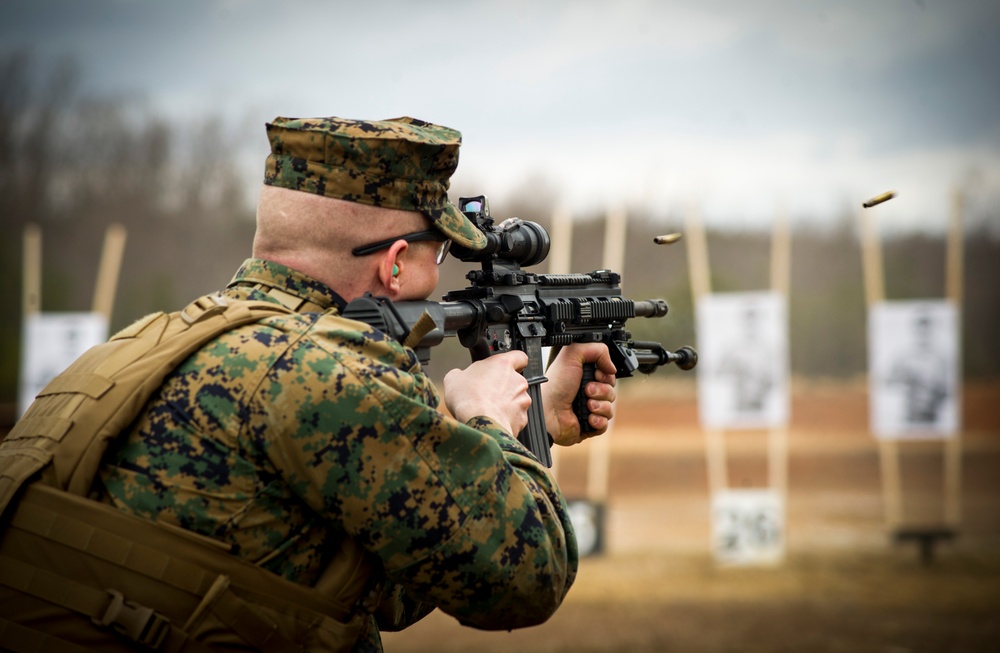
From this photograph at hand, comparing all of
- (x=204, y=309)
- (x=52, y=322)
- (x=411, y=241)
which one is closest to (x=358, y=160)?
(x=411, y=241)

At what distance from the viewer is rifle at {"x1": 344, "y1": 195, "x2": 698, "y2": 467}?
2.73 m

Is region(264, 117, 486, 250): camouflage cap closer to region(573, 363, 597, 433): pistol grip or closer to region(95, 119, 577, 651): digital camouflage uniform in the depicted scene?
region(95, 119, 577, 651): digital camouflage uniform

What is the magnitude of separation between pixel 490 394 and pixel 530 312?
65 cm

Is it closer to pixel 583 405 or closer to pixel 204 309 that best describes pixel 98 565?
pixel 204 309

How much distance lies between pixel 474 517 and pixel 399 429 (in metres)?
0.22

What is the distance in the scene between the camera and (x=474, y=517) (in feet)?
6.18

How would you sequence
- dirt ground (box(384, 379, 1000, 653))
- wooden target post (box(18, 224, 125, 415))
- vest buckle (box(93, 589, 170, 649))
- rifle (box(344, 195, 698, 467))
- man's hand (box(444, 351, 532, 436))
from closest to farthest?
vest buckle (box(93, 589, 170, 649)) < man's hand (box(444, 351, 532, 436)) < rifle (box(344, 195, 698, 467)) < dirt ground (box(384, 379, 1000, 653)) < wooden target post (box(18, 224, 125, 415))

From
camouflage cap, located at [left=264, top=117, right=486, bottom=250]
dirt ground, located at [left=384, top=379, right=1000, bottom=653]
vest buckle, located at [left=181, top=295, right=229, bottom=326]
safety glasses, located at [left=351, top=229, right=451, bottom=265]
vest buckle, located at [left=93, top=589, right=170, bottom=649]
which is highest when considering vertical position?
camouflage cap, located at [left=264, top=117, right=486, bottom=250]

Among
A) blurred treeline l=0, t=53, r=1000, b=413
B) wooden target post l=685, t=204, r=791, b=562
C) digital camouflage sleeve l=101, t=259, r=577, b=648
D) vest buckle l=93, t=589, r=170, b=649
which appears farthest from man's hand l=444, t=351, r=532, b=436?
wooden target post l=685, t=204, r=791, b=562

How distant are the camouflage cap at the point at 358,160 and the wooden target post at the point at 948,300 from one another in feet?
25.2

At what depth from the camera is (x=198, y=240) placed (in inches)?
366

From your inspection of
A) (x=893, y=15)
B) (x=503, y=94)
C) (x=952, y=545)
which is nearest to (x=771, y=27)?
(x=893, y=15)

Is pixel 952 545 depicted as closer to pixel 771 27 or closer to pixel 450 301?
pixel 771 27

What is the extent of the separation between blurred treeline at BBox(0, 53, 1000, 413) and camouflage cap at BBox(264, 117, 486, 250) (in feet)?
22.3
